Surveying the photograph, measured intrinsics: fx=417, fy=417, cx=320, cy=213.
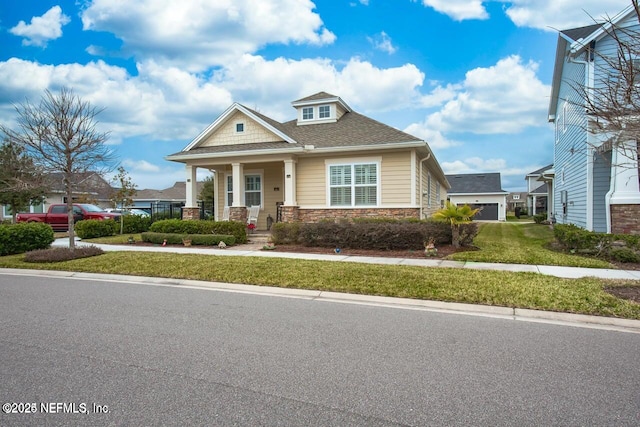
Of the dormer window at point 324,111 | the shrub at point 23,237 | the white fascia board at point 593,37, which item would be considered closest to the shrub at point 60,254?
the shrub at point 23,237

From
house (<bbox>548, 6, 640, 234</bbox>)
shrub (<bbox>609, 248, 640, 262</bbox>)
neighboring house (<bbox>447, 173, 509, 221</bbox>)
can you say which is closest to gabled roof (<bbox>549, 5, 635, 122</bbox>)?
house (<bbox>548, 6, 640, 234</bbox>)

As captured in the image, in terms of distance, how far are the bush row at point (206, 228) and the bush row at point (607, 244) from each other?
416 inches

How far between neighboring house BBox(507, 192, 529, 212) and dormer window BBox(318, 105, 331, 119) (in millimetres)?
51730

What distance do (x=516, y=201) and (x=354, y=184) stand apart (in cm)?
6471

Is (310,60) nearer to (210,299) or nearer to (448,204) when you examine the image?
(448,204)

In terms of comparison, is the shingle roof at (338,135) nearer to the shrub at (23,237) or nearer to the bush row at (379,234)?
the bush row at (379,234)

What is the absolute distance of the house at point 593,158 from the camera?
11266 millimetres

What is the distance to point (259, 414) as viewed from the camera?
316 cm

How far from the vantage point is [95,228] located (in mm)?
18672

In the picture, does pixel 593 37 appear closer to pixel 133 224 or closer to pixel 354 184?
pixel 354 184

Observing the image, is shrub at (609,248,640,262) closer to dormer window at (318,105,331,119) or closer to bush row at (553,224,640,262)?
bush row at (553,224,640,262)

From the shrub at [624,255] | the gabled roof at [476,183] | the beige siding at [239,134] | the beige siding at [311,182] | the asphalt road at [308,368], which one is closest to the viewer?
the asphalt road at [308,368]

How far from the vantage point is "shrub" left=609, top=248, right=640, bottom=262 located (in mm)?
9754

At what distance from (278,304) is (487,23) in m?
13.7
